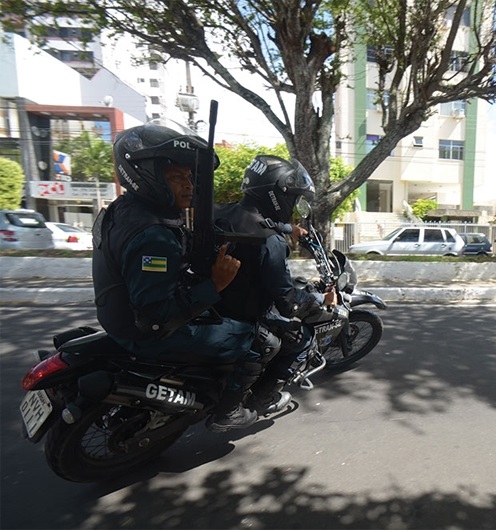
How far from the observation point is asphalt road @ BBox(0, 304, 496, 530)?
6.39 feet

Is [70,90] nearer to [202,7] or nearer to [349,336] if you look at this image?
[202,7]

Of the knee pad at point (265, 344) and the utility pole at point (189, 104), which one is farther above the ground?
the utility pole at point (189, 104)

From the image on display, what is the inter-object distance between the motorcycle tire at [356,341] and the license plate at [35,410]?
233cm

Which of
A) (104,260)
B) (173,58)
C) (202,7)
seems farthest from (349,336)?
(173,58)

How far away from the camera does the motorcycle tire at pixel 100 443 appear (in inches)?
76.2

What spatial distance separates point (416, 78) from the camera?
27.0ft

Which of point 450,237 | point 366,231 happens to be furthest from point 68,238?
point 366,231

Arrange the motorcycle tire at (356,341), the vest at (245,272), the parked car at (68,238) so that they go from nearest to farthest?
the vest at (245,272), the motorcycle tire at (356,341), the parked car at (68,238)

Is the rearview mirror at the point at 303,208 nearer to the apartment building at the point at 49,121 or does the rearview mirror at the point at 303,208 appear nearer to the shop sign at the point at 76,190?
the apartment building at the point at 49,121

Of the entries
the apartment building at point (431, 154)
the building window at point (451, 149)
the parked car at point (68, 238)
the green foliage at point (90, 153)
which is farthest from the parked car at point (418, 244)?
the building window at point (451, 149)

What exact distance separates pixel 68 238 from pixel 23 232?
2.19m

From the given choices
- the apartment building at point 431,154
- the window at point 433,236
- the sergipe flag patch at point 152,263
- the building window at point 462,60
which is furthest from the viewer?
the apartment building at point 431,154

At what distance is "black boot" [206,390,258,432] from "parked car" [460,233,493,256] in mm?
15915

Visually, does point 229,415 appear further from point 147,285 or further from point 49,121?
point 49,121
